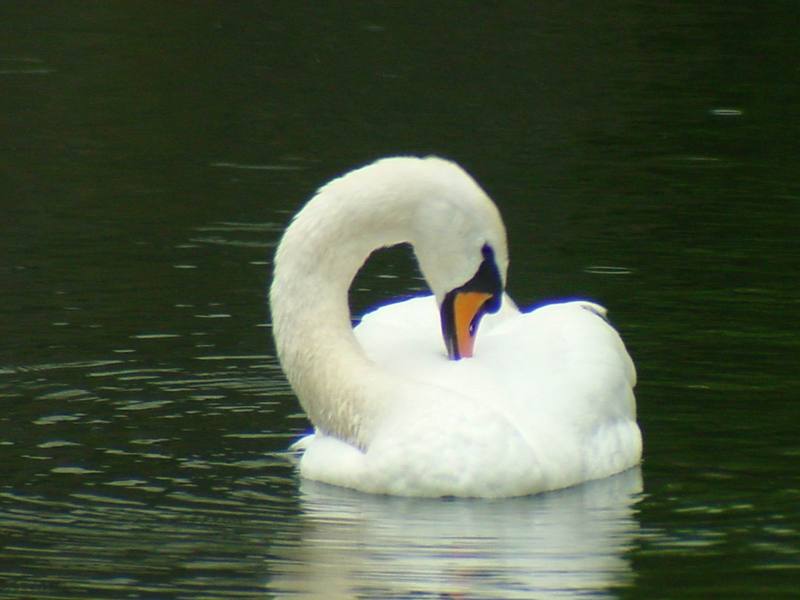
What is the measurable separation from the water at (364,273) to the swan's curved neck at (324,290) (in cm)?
41

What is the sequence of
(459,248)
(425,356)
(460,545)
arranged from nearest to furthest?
(460,545) → (459,248) → (425,356)

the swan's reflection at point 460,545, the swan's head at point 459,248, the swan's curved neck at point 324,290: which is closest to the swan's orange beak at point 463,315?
the swan's head at point 459,248

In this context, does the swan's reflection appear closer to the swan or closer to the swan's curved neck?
the swan

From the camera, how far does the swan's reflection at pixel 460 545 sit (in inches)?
290

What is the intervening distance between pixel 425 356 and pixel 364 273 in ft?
13.0

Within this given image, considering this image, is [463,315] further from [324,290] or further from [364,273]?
[364,273]

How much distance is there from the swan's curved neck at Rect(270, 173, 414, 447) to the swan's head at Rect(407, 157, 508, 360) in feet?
0.42

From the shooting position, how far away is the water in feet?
25.6

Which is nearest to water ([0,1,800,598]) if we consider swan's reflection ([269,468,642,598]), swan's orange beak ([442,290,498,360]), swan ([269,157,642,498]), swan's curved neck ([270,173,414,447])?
swan's reflection ([269,468,642,598])

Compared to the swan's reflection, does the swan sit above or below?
above

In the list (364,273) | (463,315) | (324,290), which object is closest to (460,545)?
(463,315)

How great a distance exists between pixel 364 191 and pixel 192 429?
1351 millimetres

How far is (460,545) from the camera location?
7.84 metres

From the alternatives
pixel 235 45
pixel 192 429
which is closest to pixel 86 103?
pixel 235 45
